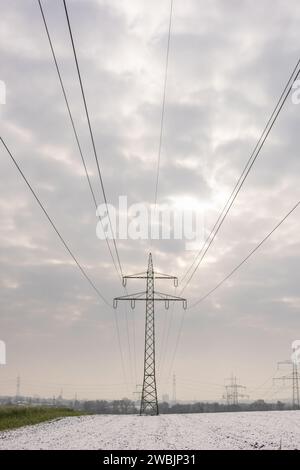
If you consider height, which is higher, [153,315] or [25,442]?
[153,315]

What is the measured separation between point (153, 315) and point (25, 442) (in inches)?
1851
